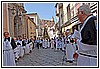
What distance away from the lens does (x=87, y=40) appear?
3631 millimetres

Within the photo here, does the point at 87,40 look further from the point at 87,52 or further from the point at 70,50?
the point at 70,50

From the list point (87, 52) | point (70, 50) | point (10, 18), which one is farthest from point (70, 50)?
point (10, 18)

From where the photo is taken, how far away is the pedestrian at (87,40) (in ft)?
11.8

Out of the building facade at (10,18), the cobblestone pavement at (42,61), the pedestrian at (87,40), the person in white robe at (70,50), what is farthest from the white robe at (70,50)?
the pedestrian at (87,40)

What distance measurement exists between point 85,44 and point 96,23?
367 mm

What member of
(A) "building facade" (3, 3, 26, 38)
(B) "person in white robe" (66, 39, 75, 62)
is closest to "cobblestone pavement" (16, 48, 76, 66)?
(B) "person in white robe" (66, 39, 75, 62)

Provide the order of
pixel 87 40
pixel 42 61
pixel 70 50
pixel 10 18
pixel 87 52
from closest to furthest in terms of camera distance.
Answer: pixel 87 40 < pixel 87 52 < pixel 70 50 < pixel 42 61 < pixel 10 18

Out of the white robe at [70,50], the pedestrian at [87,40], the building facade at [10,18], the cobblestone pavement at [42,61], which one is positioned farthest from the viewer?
the building facade at [10,18]

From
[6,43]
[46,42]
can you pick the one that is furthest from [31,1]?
[46,42]

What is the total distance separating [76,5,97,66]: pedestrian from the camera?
3.58 m

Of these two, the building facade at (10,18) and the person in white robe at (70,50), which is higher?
the building facade at (10,18)

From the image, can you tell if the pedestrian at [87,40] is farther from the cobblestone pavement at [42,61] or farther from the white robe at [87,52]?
the cobblestone pavement at [42,61]

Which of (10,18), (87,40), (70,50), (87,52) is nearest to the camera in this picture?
(87,40)

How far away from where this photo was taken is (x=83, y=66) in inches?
153
